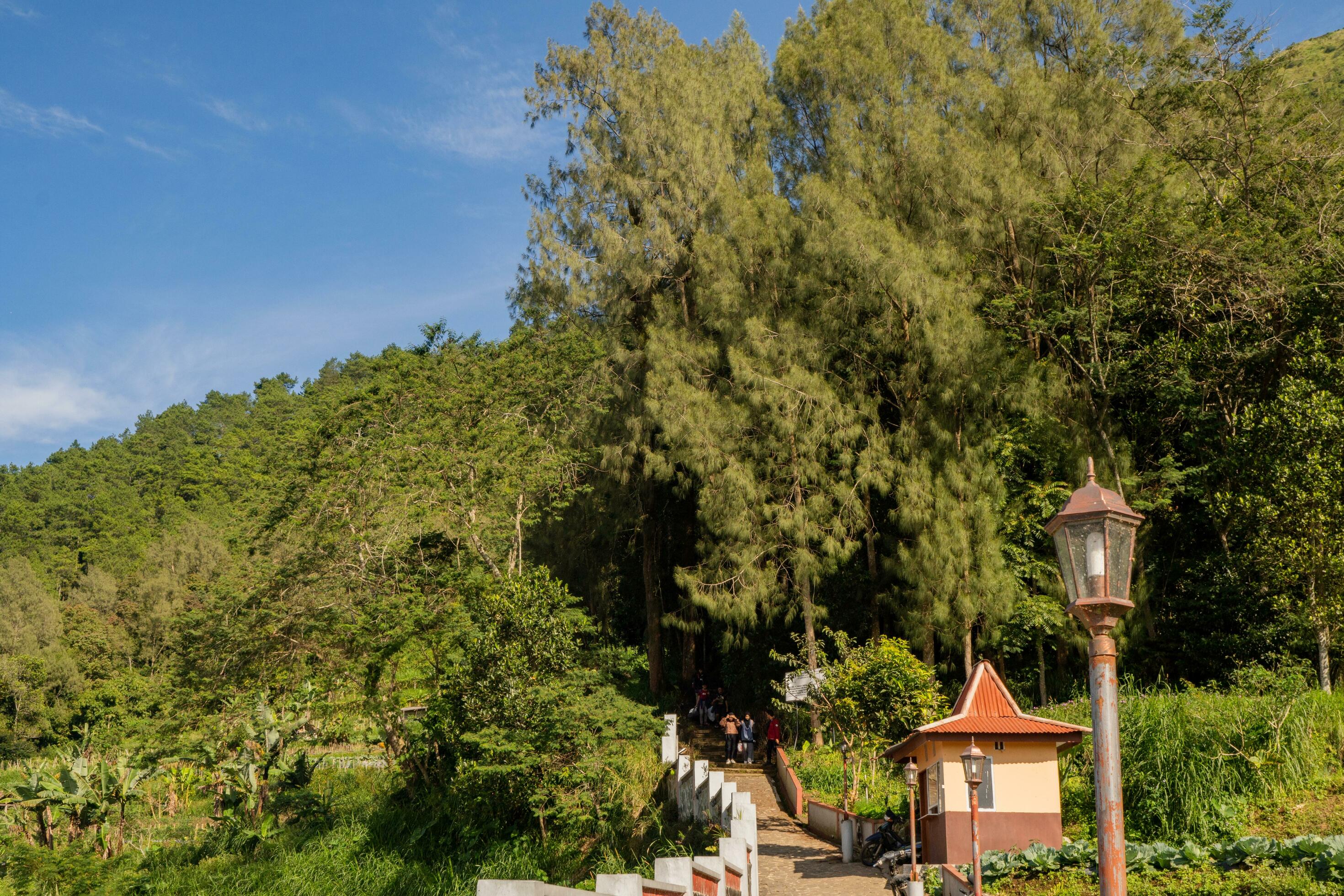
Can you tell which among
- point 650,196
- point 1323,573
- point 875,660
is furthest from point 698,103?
point 1323,573

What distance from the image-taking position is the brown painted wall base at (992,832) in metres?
13.5

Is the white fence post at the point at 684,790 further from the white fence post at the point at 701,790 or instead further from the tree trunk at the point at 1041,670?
the tree trunk at the point at 1041,670

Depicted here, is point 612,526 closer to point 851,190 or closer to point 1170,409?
point 851,190

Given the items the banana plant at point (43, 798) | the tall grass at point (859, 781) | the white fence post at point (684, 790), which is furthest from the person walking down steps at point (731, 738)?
the banana plant at point (43, 798)

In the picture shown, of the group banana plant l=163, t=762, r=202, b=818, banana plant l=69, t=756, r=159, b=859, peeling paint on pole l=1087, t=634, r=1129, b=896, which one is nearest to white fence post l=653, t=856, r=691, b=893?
peeling paint on pole l=1087, t=634, r=1129, b=896

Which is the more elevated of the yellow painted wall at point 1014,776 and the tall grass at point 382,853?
the yellow painted wall at point 1014,776

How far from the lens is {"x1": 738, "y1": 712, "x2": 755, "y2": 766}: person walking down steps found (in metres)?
22.7

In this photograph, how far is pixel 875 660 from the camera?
17.7m

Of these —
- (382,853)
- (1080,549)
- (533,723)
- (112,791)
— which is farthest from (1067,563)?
(112,791)

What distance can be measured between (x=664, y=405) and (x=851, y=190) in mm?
6873

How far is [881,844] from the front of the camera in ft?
47.9

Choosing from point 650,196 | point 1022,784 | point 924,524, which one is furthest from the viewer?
point 650,196

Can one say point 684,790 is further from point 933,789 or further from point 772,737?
point 772,737

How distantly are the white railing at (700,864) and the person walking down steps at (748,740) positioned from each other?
3.23 meters
